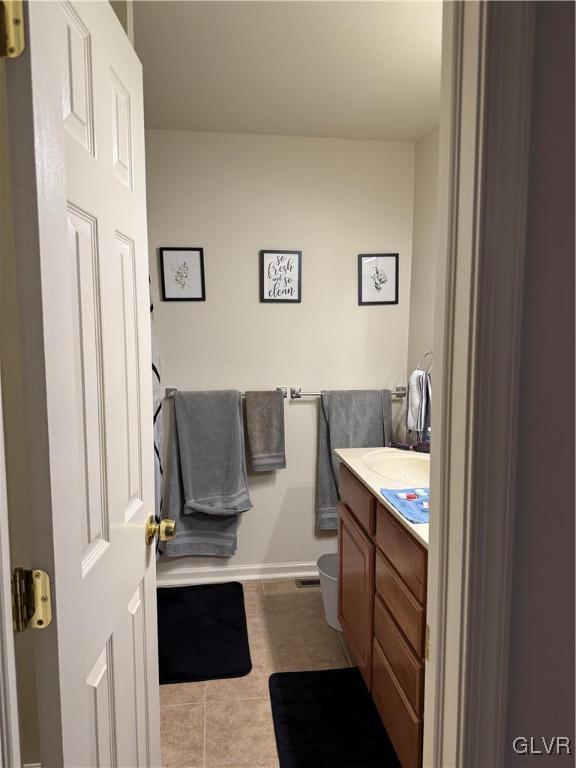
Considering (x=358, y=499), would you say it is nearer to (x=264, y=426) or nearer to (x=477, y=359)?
(x=264, y=426)

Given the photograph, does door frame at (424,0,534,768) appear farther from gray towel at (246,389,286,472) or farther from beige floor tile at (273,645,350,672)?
gray towel at (246,389,286,472)

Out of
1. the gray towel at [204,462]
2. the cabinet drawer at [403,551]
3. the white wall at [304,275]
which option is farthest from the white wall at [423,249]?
the cabinet drawer at [403,551]

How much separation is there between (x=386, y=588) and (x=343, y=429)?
1.21 meters

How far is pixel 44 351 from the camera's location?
655 mm

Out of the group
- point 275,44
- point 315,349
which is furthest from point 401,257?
point 275,44

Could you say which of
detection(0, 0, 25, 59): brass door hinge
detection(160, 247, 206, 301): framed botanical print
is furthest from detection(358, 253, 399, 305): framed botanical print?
detection(0, 0, 25, 59): brass door hinge

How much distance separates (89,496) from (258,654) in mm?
1681

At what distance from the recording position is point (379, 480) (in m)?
1.84

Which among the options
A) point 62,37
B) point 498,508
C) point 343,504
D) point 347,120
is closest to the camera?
point 498,508

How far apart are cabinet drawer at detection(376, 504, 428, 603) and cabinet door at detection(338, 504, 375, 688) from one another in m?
0.16

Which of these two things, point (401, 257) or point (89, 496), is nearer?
point (89, 496)

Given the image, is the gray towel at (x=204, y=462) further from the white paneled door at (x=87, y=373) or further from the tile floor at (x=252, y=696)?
the white paneled door at (x=87, y=373)

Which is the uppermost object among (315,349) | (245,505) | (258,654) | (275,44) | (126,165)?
(275,44)

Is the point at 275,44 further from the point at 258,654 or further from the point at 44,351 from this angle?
the point at 258,654
